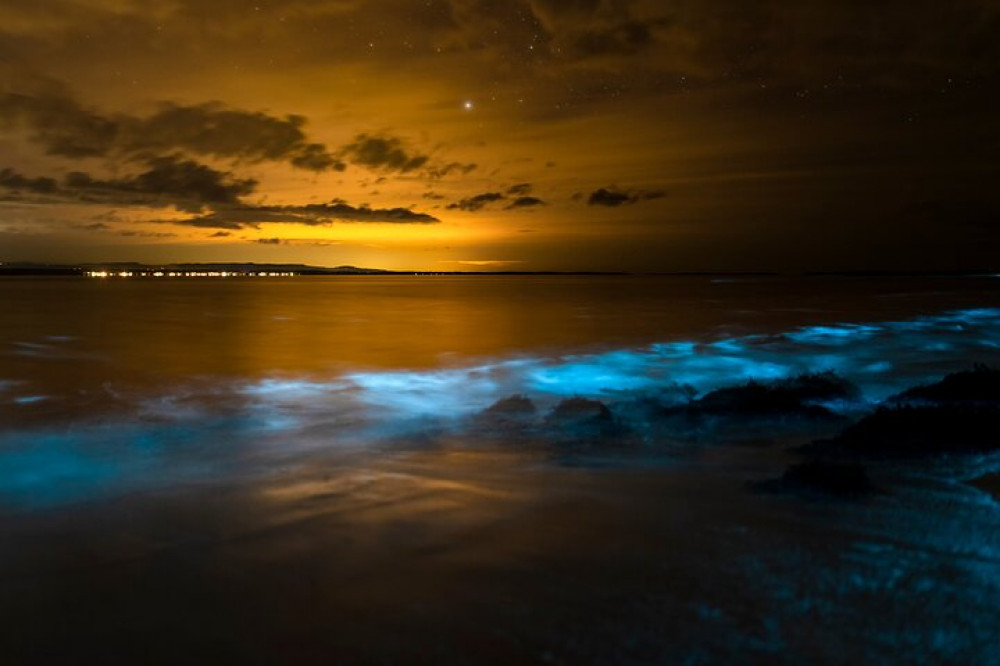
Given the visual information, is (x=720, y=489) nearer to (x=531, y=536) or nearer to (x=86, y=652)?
(x=531, y=536)

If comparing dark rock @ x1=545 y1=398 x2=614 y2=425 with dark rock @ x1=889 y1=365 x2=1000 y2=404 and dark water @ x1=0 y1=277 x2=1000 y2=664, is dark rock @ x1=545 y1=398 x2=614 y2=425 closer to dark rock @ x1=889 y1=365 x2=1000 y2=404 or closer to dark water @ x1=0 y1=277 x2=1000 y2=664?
dark water @ x1=0 y1=277 x2=1000 y2=664

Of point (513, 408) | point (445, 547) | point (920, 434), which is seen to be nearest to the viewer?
point (445, 547)

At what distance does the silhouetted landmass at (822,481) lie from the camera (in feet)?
23.6

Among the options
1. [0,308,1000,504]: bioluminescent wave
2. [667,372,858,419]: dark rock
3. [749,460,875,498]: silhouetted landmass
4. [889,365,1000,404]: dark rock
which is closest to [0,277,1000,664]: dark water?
[0,308,1000,504]: bioluminescent wave

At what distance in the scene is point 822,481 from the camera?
24.2ft

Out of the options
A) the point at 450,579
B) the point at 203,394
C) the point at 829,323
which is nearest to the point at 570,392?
the point at 203,394

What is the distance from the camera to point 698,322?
124ft

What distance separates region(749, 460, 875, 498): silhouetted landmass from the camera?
23.6 ft

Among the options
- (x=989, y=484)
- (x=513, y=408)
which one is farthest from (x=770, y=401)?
(x=513, y=408)

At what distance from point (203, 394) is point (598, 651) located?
13.2m

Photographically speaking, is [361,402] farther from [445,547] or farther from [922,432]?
[922,432]

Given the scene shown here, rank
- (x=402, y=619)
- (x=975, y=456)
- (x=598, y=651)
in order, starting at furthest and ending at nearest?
(x=975, y=456)
(x=402, y=619)
(x=598, y=651)

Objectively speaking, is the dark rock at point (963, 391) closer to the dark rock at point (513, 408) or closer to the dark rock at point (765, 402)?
the dark rock at point (765, 402)

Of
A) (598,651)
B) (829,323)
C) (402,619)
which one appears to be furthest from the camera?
(829,323)
